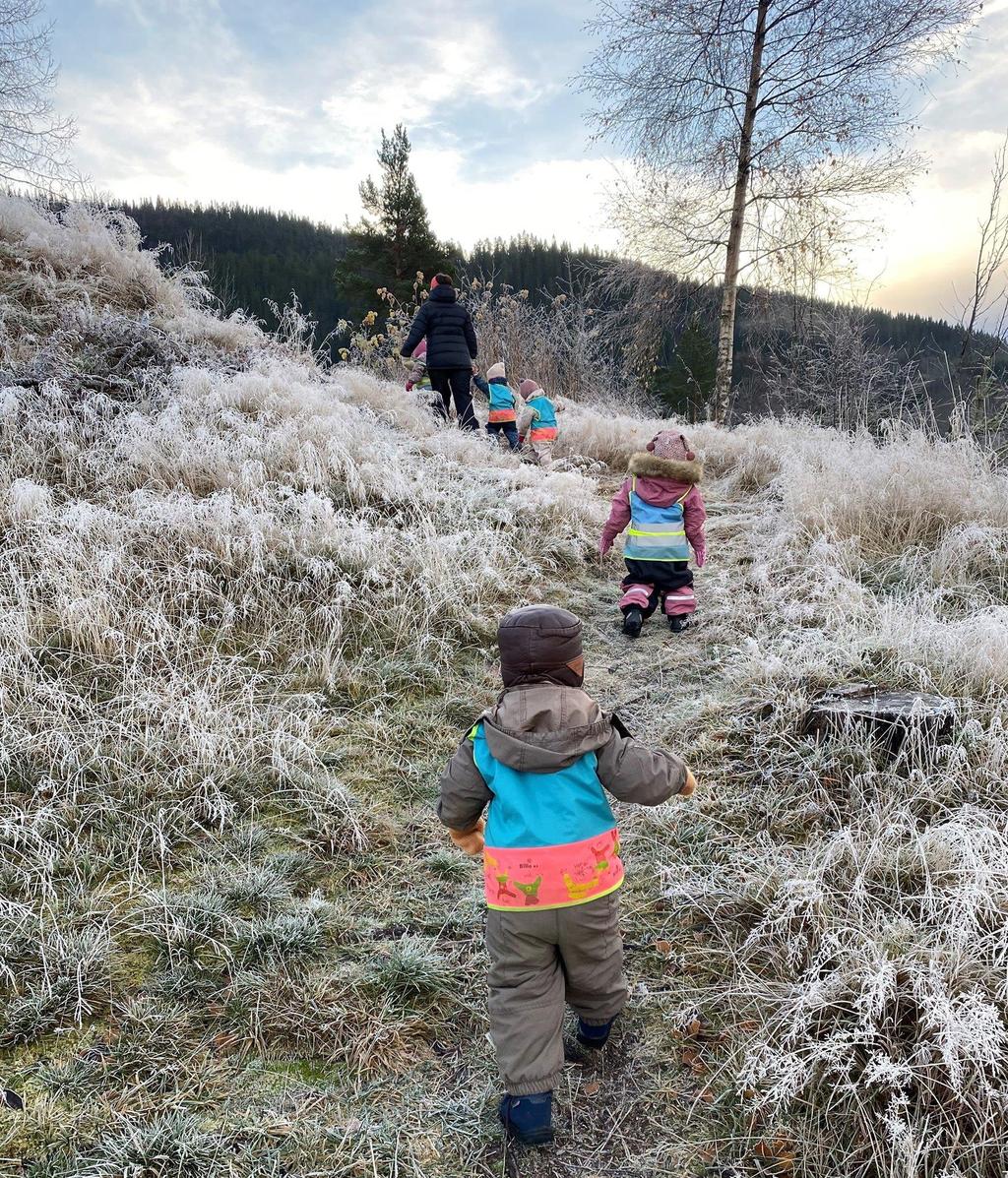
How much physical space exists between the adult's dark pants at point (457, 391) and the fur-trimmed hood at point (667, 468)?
4.42 meters

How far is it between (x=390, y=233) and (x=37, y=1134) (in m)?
25.6

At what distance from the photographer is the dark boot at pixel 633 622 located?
14.9 ft

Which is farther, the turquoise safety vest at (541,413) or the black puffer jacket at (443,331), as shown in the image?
the turquoise safety vest at (541,413)

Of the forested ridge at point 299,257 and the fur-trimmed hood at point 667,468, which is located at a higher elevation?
the forested ridge at point 299,257

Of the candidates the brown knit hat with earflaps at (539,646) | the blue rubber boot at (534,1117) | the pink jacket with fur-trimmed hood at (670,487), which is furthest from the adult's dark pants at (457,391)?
the blue rubber boot at (534,1117)

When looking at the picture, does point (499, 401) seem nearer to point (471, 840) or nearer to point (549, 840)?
point (471, 840)

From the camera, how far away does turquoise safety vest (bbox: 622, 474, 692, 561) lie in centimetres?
462

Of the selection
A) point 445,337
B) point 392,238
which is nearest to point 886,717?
point 445,337

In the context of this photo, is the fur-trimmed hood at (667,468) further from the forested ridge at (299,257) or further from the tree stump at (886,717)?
the forested ridge at (299,257)

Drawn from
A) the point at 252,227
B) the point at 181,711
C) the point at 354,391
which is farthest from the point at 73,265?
the point at 252,227

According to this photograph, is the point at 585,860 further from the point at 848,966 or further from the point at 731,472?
the point at 731,472

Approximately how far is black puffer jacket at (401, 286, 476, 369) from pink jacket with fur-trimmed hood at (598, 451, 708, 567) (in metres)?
4.57

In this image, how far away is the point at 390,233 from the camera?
76.7 feet

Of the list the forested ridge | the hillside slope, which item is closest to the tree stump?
the hillside slope
